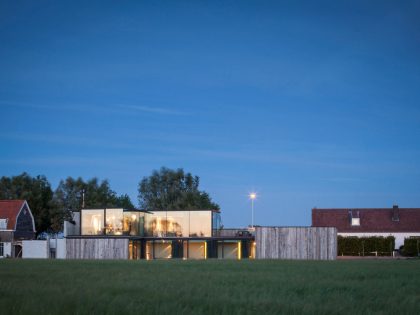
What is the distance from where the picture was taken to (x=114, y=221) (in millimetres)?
54406

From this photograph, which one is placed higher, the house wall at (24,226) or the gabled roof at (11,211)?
the gabled roof at (11,211)

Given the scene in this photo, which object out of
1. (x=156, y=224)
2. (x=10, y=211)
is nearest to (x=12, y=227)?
(x=10, y=211)

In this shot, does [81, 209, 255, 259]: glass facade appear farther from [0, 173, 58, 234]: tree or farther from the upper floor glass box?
[0, 173, 58, 234]: tree

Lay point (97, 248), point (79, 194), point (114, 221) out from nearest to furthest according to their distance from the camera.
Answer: point (97, 248), point (114, 221), point (79, 194)

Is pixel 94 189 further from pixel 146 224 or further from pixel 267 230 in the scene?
pixel 267 230

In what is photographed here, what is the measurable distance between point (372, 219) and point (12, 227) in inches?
1529

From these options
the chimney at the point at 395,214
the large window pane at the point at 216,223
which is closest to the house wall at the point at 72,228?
the large window pane at the point at 216,223

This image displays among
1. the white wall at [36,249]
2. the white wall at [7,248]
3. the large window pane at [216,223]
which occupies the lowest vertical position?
the white wall at [7,248]

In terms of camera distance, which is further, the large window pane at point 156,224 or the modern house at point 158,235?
the large window pane at point 156,224

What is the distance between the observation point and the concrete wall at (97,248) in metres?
52.1

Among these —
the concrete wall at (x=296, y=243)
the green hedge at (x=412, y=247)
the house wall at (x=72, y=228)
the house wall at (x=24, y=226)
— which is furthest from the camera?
the house wall at (x=24, y=226)

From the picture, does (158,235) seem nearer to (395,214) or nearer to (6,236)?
(6,236)

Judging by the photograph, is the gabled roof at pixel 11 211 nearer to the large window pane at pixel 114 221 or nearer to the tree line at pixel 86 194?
the tree line at pixel 86 194

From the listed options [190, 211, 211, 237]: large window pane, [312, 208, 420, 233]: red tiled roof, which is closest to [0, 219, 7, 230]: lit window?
[190, 211, 211, 237]: large window pane
